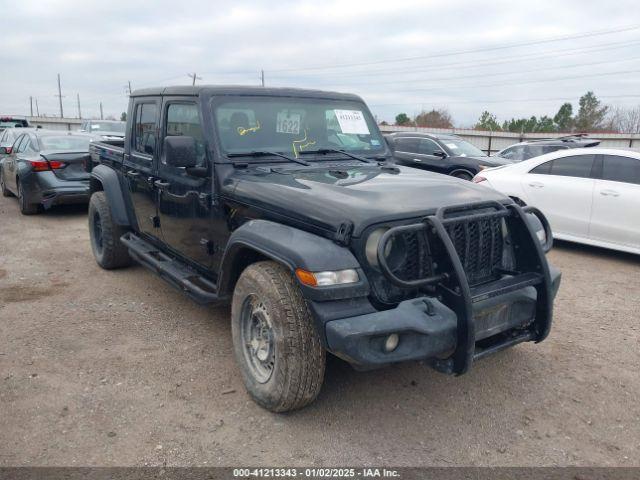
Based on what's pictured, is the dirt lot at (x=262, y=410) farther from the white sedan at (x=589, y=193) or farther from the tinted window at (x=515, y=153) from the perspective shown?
the tinted window at (x=515, y=153)

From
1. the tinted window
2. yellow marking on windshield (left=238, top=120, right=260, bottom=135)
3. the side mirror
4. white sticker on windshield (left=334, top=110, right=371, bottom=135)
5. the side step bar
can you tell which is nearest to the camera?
the side mirror

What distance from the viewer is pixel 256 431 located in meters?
3.09

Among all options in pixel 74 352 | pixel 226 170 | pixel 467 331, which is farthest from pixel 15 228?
pixel 467 331

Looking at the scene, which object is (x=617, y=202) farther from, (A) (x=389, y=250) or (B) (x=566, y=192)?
(A) (x=389, y=250)

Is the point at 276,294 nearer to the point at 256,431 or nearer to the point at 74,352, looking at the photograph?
the point at 256,431

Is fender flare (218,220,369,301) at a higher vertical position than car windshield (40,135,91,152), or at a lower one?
lower

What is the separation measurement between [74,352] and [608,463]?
12.0 ft

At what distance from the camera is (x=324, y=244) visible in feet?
9.56

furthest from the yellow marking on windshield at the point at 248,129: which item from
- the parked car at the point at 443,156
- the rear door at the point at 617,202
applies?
the parked car at the point at 443,156

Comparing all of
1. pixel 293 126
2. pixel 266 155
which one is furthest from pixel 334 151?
pixel 266 155

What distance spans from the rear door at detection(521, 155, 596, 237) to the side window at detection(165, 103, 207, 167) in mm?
5137

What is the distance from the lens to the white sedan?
657 cm

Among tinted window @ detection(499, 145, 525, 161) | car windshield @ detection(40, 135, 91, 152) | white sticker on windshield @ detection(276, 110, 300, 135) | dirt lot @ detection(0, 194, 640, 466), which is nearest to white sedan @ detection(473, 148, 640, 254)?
dirt lot @ detection(0, 194, 640, 466)

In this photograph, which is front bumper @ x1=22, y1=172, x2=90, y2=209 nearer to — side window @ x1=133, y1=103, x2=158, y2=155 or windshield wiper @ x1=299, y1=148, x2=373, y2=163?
side window @ x1=133, y1=103, x2=158, y2=155
